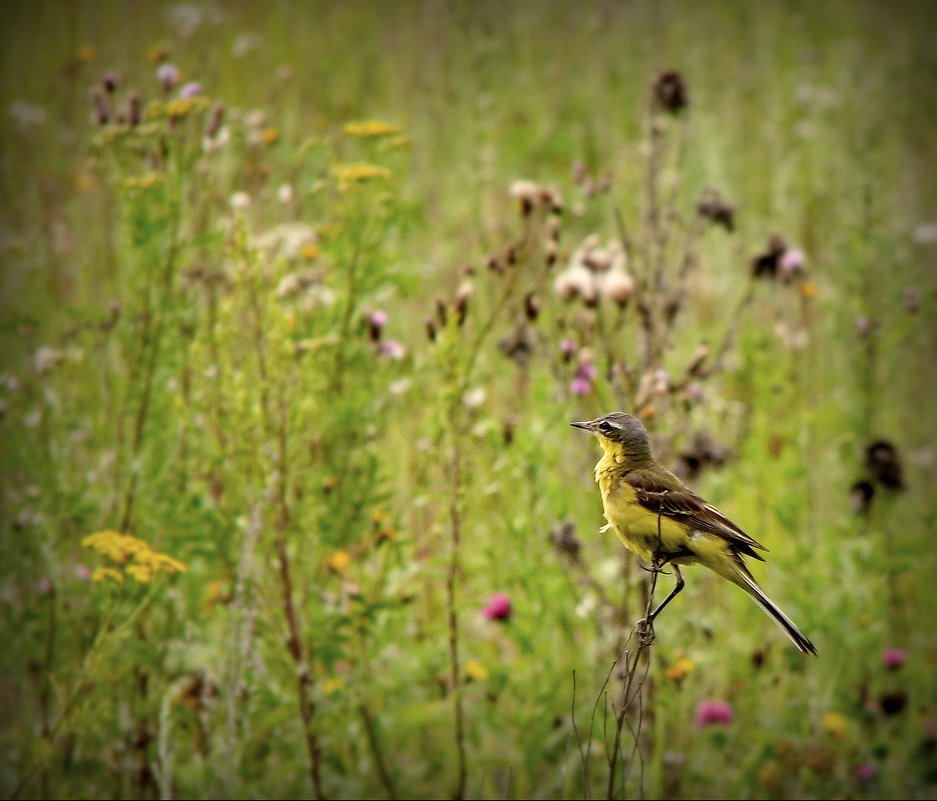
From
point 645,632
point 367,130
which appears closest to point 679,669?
point 645,632

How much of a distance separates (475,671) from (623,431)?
4.59 feet

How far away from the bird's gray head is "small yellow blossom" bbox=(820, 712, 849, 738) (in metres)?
1.87

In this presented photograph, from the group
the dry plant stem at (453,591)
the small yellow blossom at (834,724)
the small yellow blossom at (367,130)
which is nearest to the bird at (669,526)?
the dry plant stem at (453,591)

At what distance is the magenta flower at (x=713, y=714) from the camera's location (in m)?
3.41

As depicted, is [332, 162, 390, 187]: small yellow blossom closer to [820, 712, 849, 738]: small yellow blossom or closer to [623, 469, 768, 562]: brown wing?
[623, 469, 768, 562]: brown wing

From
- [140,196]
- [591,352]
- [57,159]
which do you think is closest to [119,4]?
[57,159]

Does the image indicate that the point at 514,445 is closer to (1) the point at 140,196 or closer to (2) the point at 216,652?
(2) the point at 216,652

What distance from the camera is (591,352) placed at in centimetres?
326

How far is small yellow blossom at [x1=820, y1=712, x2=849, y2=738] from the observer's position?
3.38m

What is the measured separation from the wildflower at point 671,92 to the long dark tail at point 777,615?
228 centimetres

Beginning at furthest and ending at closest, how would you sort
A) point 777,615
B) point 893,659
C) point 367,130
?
point 893,659 < point 367,130 < point 777,615

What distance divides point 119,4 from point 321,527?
6760mm

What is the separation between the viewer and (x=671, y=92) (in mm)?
3639

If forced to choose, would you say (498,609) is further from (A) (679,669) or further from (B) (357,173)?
(B) (357,173)
